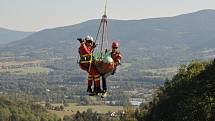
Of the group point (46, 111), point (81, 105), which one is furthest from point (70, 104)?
point (46, 111)

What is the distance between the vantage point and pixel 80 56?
11.3 metres

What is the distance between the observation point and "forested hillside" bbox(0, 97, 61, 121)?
6131 inches

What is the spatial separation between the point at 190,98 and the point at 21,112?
128293 mm

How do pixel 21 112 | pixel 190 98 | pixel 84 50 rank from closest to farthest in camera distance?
pixel 84 50, pixel 190 98, pixel 21 112

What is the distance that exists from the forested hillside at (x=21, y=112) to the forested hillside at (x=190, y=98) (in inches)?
3939

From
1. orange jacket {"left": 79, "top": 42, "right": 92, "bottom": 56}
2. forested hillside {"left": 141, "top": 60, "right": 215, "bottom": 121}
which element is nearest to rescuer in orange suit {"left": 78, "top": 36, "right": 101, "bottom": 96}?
orange jacket {"left": 79, "top": 42, "right": 92, "bottom": 56}

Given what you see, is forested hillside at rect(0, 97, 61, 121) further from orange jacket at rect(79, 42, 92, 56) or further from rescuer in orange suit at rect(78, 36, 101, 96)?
orange jacket at rect(79, 42, 92, 56)

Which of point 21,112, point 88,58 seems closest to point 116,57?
point 88,58

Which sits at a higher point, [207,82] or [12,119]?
[207,82]

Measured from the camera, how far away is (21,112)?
541 ft

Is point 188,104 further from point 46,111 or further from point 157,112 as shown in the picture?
point 46,111

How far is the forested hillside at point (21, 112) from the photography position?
511 feet

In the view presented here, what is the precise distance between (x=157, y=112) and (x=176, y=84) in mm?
4241

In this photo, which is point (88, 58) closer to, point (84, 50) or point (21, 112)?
point (84, 50)
